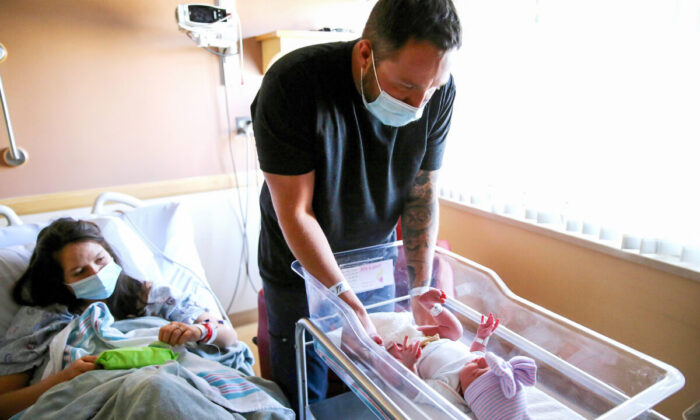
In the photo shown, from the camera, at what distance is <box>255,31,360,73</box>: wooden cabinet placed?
2.21 m

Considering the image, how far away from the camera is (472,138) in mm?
2238

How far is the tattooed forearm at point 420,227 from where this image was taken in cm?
128

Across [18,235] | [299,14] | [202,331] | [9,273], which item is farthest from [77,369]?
[299,14]

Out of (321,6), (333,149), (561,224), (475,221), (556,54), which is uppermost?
(321,6)

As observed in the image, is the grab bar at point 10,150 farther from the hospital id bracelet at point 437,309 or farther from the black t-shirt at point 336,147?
the hospital id bracelet at point 437,309

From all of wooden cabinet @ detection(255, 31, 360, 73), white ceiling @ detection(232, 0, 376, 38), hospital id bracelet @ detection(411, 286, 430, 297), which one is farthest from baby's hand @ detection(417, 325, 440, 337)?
white ceiling @ detection(232, 0, 376, 38)

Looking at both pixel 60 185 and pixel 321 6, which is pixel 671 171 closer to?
pixel 321 6

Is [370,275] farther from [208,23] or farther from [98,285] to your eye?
[208,23]

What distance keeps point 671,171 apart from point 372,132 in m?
0.98

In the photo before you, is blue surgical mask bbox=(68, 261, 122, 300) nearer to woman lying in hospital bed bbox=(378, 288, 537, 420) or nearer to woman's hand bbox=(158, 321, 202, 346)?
woman's hand bbox=(158, 321, 202, 346)

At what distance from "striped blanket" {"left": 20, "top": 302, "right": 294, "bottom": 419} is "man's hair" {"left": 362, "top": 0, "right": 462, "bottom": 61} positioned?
34.3 inches

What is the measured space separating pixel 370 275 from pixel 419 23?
2.26 feet

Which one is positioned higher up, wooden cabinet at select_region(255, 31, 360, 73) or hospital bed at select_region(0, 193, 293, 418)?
wooden cabinet at select_region(255, 31, 360, 73)

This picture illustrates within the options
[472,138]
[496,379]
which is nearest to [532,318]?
[496,379]
